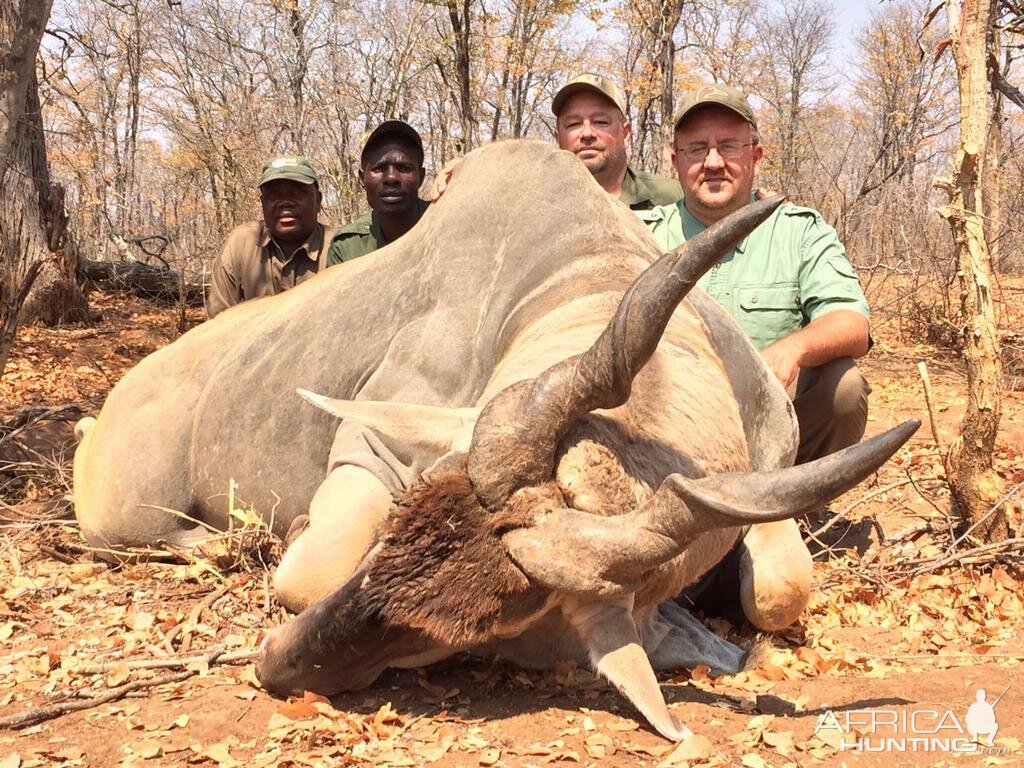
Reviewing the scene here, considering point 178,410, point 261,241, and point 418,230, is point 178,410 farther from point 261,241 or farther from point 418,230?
point 261,241

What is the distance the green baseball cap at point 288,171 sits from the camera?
8.18 metres

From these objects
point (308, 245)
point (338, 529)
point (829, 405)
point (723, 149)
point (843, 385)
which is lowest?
point (338, 529)

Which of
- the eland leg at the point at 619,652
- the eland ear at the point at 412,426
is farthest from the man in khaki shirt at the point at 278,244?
the eland leg at the point at 619,652

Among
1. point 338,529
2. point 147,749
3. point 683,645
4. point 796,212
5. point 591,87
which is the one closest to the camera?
point 147,749

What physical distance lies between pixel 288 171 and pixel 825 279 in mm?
4417

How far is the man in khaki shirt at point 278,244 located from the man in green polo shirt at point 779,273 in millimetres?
3406

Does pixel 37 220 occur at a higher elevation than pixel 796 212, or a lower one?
higher

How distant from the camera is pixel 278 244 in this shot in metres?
8.46

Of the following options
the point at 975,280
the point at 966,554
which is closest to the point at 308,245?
the point at 975,280

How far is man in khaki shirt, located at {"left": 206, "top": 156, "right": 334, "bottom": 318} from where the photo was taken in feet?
27.3

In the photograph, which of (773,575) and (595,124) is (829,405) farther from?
(595,124)

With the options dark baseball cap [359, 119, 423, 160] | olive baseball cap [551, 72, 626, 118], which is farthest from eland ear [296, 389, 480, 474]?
dark baseball cap [359, 119, 423, 160]

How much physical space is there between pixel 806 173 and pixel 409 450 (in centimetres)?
2838

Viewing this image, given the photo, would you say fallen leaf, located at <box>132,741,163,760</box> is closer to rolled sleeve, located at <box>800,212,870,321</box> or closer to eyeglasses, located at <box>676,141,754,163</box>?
rolled sleeve, located at <box>800,212,870,321</box>
